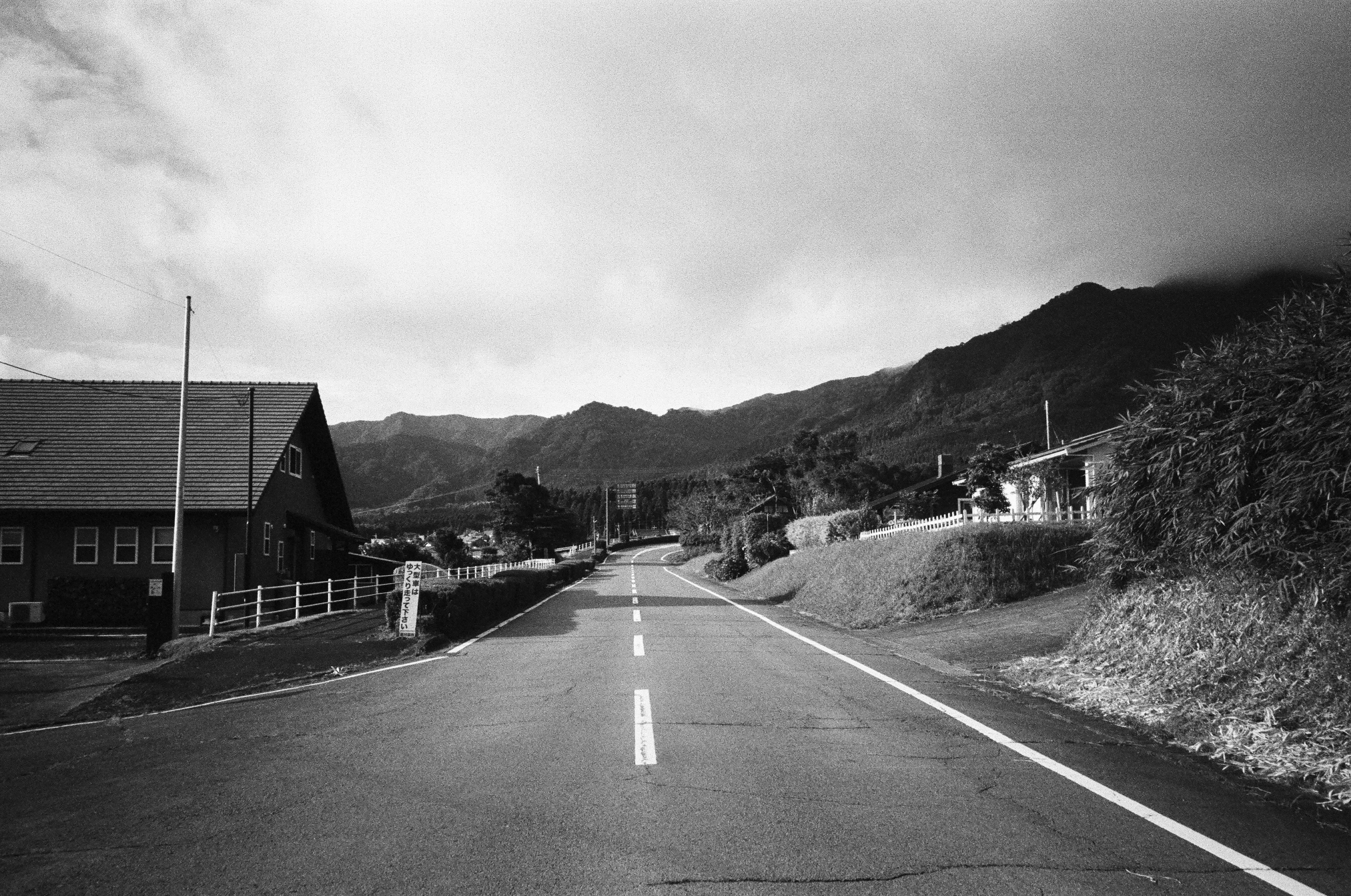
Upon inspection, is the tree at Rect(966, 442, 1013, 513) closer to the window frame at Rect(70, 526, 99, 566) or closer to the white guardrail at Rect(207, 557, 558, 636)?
the white guardrail at Rect(207, 557, 558, 636)

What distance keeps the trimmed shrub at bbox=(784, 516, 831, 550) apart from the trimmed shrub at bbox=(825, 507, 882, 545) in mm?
521

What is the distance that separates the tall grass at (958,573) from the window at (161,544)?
20.7 m

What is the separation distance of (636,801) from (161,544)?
26.4 meters

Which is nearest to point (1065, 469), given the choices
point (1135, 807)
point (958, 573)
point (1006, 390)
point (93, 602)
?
point (958, 573)

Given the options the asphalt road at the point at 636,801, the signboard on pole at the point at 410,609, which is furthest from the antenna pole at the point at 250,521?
the asphalt road at the point at 636,801

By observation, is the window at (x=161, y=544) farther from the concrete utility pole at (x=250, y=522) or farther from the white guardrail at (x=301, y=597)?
the concrete utility pole at (x=250, y=522)

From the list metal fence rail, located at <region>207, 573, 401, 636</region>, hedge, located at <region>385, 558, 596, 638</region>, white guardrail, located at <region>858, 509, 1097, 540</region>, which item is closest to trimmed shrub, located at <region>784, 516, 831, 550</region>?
white guardrail, located at <region>858, 509, 1097, 540</region>

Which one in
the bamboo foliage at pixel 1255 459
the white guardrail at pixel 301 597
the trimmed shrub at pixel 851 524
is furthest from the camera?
the trimmed shrub at pixel 851 524

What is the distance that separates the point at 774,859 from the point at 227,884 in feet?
8.68

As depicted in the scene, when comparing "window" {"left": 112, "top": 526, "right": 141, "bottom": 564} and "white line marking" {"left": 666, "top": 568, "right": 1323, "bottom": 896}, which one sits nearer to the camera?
"white line marking" {"left": 666, "top": 568, "right": 1323, "bottom": 896}

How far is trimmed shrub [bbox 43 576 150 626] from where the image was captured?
77.9 ft

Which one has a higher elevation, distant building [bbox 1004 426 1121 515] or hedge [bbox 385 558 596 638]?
distant building [bbox 1004 426 1121 515]

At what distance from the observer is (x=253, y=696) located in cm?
954

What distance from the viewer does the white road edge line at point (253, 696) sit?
8.42m
